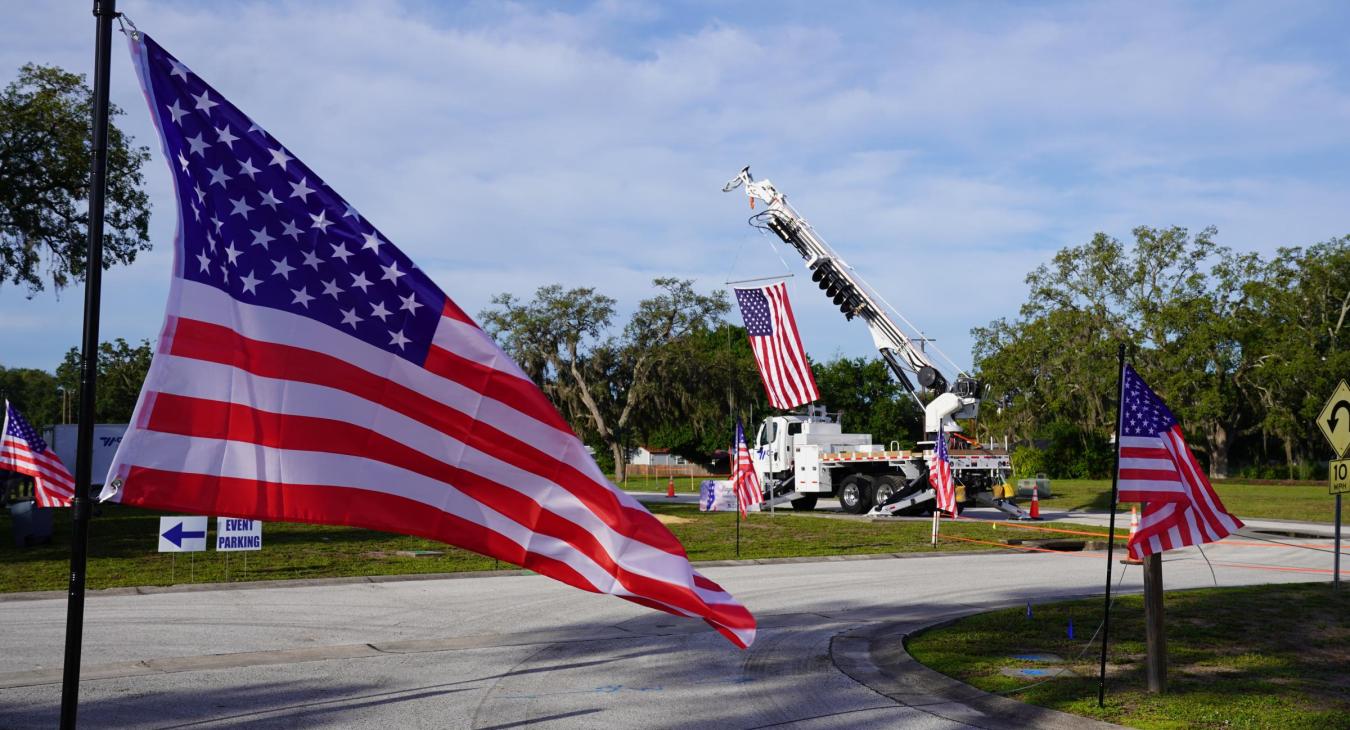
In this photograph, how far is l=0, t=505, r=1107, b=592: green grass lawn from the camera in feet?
54.7

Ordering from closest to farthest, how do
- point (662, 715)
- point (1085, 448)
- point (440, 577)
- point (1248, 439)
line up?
point (662, 715) < point (440, 577) < point (1085, 448) < point (1248, 439)

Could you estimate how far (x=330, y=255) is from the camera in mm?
4871

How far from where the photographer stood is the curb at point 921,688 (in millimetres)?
7734

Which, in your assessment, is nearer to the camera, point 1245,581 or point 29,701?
point 29,701

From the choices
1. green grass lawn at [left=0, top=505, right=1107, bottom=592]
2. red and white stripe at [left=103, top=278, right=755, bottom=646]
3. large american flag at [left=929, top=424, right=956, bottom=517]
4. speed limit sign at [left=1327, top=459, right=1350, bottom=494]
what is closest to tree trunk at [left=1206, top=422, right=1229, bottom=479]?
green grass lawn at [left=0, top=505, right=1107, bottom=592]

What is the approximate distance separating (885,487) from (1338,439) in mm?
16713

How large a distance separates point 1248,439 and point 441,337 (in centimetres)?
7272

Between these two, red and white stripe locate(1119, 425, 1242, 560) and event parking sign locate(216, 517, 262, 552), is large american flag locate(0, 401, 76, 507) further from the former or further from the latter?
red and white stripe locate(1119, 425, 1242, 560)

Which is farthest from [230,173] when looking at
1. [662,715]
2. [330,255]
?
[662,715]

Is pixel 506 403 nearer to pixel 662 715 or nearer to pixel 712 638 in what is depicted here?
pixel 662 715

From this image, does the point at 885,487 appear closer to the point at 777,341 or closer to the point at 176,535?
the point at 777,341

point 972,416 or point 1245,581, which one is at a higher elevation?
point 972,416

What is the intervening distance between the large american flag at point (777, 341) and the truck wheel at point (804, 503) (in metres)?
5.35

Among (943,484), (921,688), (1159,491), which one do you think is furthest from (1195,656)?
(943,484)
